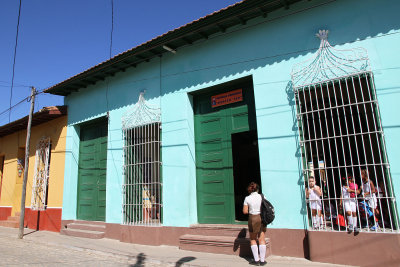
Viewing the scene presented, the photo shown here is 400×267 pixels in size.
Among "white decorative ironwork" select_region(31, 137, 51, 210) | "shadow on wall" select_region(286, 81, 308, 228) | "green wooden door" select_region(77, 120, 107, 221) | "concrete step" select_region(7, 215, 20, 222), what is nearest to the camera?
"shadow on wall" select_region(286, 81, 308, 228)

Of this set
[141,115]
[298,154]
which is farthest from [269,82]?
[141,115]

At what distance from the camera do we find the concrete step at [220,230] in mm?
6118

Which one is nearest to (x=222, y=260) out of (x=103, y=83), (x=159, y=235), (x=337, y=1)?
(x=159, y=235)

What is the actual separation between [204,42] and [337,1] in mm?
2991

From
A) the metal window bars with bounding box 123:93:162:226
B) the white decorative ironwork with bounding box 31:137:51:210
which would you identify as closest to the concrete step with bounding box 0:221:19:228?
the white decorative ironwork with bounding box 31:137:51:210

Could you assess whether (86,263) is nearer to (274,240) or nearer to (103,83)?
(274,240)

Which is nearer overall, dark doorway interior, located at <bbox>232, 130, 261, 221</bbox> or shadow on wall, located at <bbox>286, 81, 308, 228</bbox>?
shadow on wall, located at <bbox>286, 81, 308, 228</bbox>

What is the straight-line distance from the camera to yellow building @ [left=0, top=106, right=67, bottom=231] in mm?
10445

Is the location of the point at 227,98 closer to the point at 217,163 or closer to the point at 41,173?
the point at 217,163

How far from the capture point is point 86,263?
18.7 ft

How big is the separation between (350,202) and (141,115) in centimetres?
549

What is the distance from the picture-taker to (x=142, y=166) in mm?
8195

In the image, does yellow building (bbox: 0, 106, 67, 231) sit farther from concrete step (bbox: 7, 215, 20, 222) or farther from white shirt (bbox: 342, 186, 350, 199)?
white shirt (bbox: 342, 186, 350, 199)

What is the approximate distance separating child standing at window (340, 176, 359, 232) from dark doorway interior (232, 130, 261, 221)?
252 cm
